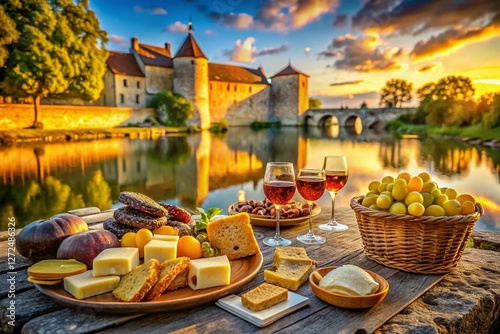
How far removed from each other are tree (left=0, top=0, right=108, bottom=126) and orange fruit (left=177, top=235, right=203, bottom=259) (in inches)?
1051

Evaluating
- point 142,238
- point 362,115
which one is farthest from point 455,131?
point 142,238

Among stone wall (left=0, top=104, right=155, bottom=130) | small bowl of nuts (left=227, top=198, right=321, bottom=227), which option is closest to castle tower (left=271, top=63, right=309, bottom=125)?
stone wall (left=0, top=104, right=155, bottom=130)

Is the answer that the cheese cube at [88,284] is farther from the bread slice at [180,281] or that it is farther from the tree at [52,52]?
the tree at [52,52]

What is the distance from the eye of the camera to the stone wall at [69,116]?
2641cm

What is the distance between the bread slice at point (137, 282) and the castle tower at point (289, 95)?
195ft

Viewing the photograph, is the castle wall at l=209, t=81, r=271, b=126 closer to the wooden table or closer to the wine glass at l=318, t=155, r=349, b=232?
the wine glass at l=318, t=155, r=349, b=232

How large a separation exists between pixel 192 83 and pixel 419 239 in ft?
145

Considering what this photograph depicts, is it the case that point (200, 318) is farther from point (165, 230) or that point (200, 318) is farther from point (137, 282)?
point (165, 230)

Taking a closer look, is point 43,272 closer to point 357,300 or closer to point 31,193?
point 357,300

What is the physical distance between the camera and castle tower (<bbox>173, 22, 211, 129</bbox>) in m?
44.1

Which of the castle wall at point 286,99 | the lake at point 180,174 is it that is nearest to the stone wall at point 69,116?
the lake at point 180,174

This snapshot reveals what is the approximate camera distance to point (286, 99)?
199 ft

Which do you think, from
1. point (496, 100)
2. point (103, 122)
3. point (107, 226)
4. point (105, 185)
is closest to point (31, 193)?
point (105, 185)

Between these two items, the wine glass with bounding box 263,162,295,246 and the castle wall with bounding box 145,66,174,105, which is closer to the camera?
the wine glass with bounding box 263,162,295,246
